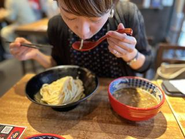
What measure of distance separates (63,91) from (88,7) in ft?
1.71

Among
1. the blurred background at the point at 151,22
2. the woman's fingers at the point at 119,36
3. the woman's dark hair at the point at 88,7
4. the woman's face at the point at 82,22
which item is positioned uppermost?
the woman's dark hair at the point at 88,7

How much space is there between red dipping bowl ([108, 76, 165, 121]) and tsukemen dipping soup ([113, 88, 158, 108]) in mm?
20

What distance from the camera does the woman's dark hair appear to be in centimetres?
61

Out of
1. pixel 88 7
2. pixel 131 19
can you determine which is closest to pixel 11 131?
pixel 88 7

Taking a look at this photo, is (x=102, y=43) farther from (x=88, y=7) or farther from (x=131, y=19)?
(x=88, y=7)

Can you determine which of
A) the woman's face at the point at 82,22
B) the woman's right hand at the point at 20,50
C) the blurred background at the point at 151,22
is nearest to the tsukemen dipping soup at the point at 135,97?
the woman's face at the point at 82,22

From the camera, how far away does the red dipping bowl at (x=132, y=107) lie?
0.71 m

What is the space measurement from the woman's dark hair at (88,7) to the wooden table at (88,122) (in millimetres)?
517

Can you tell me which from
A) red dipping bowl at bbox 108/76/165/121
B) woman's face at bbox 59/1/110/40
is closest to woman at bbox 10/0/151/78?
woman's face at bbox 59/1/110/40

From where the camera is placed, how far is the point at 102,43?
3.84 ft

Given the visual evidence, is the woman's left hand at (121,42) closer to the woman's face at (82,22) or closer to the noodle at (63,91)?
the woman's face at (82,22)

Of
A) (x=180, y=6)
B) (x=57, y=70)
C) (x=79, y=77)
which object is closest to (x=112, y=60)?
(x=79, y=77)

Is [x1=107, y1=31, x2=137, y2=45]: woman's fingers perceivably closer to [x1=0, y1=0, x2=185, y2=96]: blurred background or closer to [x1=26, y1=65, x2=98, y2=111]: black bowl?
[x1=26, y1=65, x2=98, y2=111]: black bowl

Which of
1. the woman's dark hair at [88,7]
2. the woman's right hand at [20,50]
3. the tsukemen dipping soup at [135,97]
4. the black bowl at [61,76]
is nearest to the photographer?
the woman's dark hair at [88,7]
